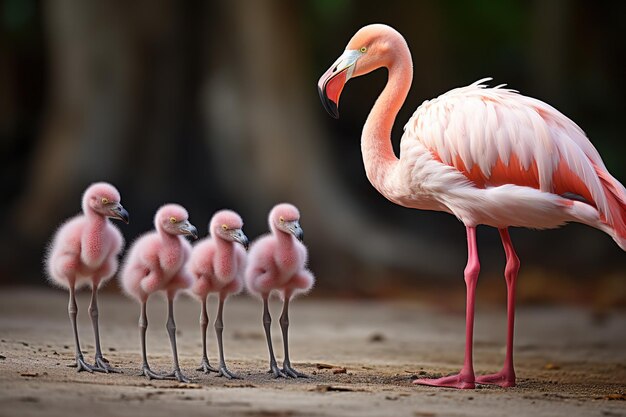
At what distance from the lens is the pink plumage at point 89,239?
549 cm

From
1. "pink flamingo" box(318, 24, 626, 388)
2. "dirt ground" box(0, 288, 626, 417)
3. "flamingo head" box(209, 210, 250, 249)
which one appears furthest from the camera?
"pink flamingo" box(318, 24, 626, 388)

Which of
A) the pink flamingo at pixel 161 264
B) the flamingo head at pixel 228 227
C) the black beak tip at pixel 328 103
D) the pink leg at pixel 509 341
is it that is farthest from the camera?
the black beak tip at pixel 328 103

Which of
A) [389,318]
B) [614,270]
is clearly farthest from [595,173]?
[614,270]

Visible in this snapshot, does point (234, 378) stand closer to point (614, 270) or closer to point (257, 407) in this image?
point (257, 407)

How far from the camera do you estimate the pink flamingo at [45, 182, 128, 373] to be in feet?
18.0

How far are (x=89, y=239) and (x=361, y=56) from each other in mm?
1884

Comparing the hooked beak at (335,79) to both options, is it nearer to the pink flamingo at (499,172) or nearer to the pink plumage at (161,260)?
the pink flamingo at (499,172)

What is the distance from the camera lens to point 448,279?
43.0 feet

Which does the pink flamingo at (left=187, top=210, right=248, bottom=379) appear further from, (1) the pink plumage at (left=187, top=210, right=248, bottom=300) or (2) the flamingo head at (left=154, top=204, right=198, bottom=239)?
(2) the flamingo head at (left=154, top=204, right=198, bottom=239)

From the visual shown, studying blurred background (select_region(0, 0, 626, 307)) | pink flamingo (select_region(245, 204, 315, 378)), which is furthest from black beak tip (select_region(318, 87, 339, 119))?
blurred background (select_region(0, 0, 626, 307))

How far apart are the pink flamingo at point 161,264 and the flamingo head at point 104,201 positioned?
0.68 feet

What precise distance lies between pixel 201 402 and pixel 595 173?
7.97ft

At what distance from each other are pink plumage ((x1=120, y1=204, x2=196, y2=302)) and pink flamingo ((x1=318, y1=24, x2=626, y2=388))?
1286 mm

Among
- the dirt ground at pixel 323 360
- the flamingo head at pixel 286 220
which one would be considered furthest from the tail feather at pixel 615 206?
the flamingo head at pixel 286 220
